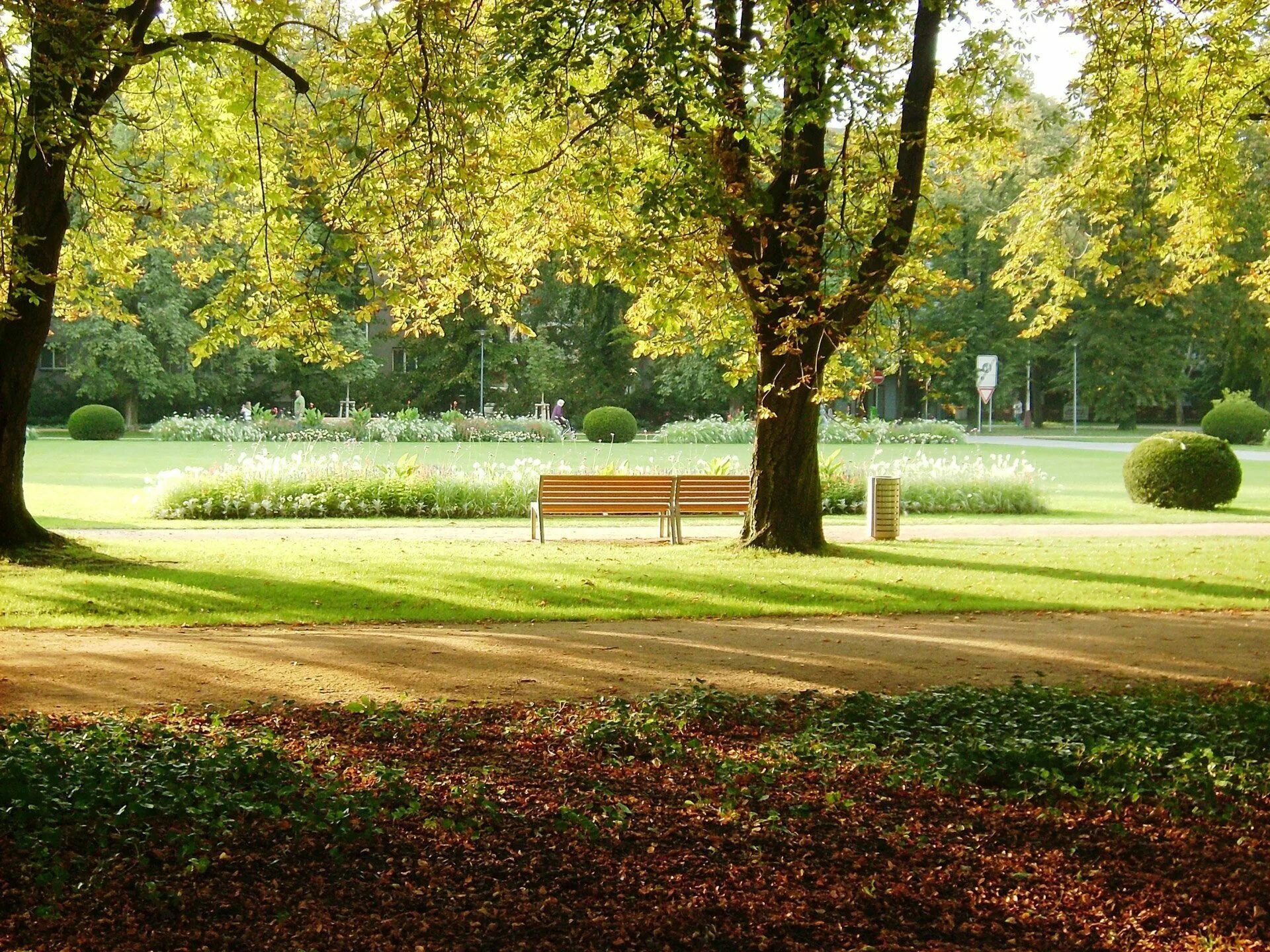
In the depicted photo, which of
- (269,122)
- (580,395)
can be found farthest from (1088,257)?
(580,395)

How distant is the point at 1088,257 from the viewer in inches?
528

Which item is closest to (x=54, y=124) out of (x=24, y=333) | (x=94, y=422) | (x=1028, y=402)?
(x=24, y=333)

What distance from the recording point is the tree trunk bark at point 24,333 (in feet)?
37.0

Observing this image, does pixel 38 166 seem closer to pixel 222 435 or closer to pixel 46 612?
pixel 46 612

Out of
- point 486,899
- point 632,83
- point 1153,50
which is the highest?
point 1153,50

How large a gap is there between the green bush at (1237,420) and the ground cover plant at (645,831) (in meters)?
40.1

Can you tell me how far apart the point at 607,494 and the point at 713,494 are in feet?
4.82

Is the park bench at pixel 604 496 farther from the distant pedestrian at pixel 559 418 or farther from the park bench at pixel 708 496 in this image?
the distant pedestrian at pixel 559 418

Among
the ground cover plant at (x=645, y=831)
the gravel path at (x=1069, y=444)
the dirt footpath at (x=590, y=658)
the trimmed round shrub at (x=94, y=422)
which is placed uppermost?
the trimmed round shrub at (x=94, y=422)

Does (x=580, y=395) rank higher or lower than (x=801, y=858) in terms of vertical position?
higher

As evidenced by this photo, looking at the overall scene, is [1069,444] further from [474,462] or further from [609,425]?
[474,462]

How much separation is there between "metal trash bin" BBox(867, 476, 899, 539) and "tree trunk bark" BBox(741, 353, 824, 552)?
2.19 m

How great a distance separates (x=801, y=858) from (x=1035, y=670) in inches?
152

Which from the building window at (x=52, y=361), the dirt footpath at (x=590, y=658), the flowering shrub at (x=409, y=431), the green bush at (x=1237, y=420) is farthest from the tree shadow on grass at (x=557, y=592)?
the building window at (x=52, y=361)
